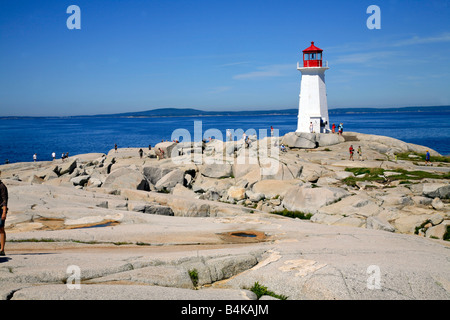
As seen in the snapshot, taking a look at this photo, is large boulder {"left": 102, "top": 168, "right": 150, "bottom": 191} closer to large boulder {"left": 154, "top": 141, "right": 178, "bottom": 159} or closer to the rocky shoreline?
the rocky shoreline

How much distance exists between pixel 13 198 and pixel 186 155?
22.3 metres

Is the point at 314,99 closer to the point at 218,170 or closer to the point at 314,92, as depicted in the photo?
the point at 314,92

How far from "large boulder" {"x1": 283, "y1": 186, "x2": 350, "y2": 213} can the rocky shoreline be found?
2.7 inches

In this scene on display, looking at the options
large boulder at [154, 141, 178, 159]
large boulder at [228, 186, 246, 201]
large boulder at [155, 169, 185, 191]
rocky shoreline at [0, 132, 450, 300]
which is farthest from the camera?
large boulder at [154, 141, 178, 159]

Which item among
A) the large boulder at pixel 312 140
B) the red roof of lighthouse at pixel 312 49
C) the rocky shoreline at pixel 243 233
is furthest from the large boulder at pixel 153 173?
the red roof of lighthouse at pixel 312 49

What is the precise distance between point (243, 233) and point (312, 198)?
1038 centimetres

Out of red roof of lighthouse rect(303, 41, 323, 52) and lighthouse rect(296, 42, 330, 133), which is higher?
red roof of lighthouse rect(303, 41, 323, 52)

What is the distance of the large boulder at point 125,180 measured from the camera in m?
27.2

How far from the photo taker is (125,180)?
27641mm

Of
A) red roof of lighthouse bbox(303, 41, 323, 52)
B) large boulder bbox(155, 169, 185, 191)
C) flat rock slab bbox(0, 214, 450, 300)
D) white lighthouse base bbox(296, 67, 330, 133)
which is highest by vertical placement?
red roof of lighthouse bbox(303, 41, 323, 52)

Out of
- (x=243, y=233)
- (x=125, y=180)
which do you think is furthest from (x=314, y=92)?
(x=243, y=233)

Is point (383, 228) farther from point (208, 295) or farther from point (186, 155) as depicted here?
point (186, 155)

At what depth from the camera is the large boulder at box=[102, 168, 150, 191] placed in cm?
2719

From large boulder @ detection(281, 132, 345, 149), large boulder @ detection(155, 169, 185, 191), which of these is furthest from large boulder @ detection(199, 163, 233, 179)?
large boulder @ detection(281, 132, 345, 149)
